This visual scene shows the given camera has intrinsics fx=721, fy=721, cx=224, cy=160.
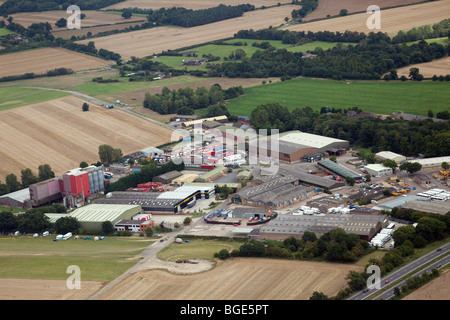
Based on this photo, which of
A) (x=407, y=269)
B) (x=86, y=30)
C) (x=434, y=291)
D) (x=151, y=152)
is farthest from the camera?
(x=86, y=30)

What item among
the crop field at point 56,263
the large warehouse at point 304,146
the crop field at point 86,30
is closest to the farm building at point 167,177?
the large warehouse at point 304,146

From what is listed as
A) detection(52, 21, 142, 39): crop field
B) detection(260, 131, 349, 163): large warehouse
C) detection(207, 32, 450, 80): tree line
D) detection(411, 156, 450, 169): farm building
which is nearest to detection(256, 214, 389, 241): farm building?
detection(411, 156, 450, 169): farm building

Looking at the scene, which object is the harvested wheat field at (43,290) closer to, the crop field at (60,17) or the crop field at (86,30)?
the crop field at (86,30)

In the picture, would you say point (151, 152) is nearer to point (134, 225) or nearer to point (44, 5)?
point (134, 225)

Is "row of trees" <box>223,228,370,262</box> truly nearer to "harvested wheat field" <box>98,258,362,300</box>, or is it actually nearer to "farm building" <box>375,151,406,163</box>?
"harvested wheat field" <box>98,258,362,300</box>

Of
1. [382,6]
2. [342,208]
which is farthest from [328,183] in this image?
[382,6]

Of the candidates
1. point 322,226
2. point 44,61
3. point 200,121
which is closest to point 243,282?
point 322,226
